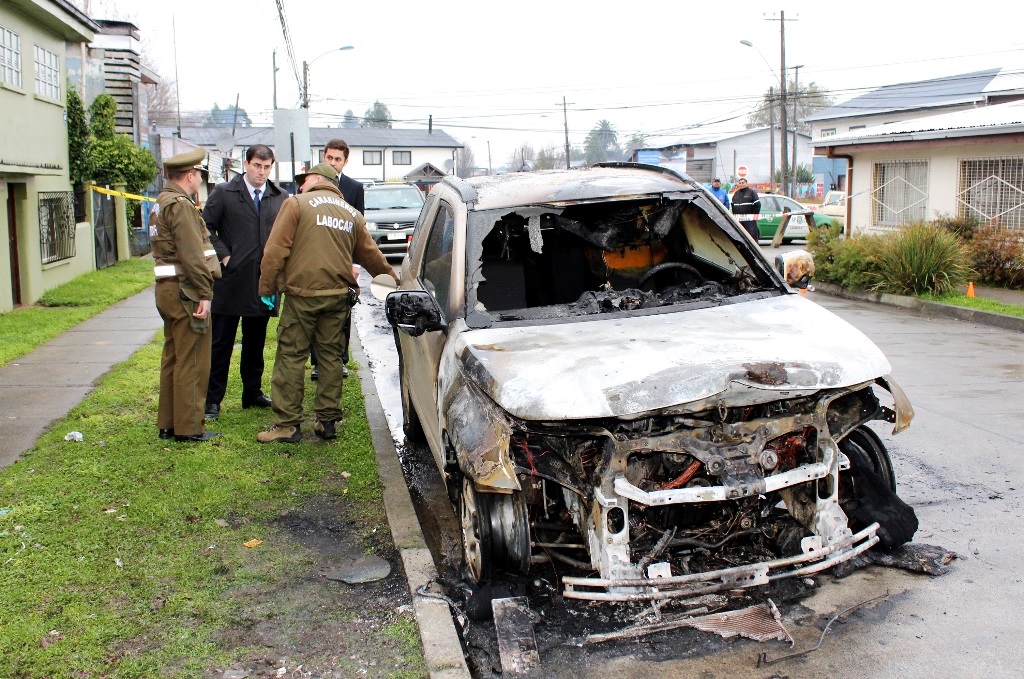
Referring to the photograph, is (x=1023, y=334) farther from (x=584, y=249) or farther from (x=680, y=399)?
(x=680, y=399)

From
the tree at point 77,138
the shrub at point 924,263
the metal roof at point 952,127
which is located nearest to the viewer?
the shrub at point 924,263

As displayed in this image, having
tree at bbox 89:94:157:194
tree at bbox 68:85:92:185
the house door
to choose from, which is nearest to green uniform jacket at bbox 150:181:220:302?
the house door

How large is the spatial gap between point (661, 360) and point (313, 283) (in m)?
3.03

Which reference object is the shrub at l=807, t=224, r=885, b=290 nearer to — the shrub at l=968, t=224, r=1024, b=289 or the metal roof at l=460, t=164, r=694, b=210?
the shrub at l=968, t=224, r=1024, b=289

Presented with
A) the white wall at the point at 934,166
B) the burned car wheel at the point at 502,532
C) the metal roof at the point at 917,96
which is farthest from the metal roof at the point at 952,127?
the metal roof at the point at 917,96

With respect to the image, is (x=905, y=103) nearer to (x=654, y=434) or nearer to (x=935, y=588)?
(x=935, y=588)

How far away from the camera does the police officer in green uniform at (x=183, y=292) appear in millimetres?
6203

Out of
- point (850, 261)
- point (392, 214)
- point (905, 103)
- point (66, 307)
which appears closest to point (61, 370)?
point (66, 307)

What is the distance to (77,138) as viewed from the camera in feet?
56.8

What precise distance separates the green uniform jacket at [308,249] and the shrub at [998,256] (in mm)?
12824

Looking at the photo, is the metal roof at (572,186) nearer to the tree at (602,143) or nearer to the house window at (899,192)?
the house window at (899,192)

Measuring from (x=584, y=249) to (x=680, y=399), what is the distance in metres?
2.37

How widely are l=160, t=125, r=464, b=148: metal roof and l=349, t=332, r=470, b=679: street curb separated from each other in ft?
247

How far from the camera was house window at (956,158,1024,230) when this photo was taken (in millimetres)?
17047
